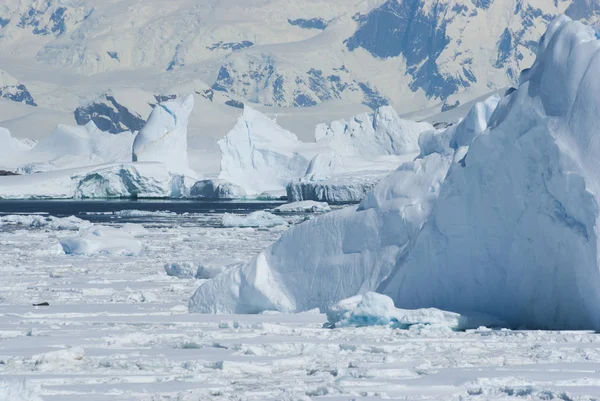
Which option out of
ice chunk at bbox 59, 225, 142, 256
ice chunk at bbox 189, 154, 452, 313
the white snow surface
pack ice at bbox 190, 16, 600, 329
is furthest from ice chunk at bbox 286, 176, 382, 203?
Answer: ice chunk at bbox 189, 154, 452, 313

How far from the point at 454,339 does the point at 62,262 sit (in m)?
11.2

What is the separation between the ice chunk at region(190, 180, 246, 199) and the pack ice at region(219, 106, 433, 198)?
2.98ft

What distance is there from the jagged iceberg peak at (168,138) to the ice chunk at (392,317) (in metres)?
56.0

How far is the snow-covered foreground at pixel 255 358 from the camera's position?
677 centimetres

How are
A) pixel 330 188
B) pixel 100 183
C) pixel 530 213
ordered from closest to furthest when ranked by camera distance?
pixel 530 213, pixel 330 188, pixel 100 183

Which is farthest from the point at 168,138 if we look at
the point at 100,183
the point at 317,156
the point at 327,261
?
the point at 327,261

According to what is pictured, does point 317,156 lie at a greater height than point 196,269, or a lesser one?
lesser

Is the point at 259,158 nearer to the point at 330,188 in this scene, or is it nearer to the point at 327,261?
the point at 330,188

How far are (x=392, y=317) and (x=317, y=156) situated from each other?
5115 centimetres

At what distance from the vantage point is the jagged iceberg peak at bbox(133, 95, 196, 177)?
6600 cm

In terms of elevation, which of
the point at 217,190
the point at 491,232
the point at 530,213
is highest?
the point at 530,213

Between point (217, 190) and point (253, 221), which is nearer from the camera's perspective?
point (253, 221)

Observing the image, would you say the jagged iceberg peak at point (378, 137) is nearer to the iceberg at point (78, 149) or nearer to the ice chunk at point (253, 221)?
the iceberg at point (78, 149)

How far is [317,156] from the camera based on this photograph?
60656 mm
